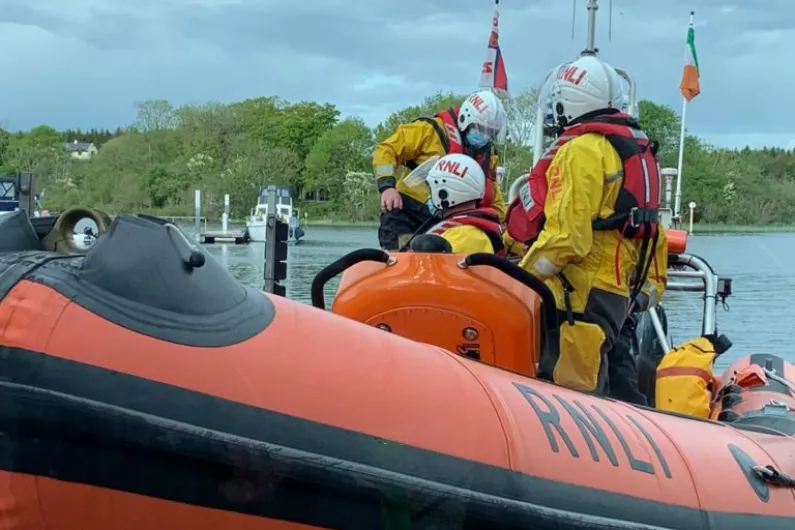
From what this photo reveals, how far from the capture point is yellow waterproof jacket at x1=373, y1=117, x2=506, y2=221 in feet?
15.1

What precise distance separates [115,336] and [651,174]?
213cm

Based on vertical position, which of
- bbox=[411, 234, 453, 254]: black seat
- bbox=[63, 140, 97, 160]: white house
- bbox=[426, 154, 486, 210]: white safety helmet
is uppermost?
bbox=[63, 140, 97, 160]: white house

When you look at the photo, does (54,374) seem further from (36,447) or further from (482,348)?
(482,348)

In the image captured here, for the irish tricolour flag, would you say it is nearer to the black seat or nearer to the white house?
the black seat

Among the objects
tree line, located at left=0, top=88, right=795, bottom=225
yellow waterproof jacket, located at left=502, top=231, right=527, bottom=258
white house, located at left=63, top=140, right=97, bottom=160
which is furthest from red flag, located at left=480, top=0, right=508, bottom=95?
white house, located at left=63, top=140, right=97, bottom=160

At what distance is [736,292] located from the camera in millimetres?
17094

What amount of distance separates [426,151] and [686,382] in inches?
67.1

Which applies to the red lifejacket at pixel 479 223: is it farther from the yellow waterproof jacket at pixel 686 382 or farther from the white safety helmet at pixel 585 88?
the yellow waterproof jacket at pixel 686 382

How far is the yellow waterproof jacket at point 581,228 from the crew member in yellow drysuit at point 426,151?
1099mm

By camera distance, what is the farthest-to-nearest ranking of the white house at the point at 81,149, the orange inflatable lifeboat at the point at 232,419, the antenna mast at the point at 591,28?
the white house at the point at 81,149 → the antenna mast at the point at 591,28 → the orange inflatable lifeboat at the point at 232,419

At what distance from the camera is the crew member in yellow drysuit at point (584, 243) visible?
9.84 feet

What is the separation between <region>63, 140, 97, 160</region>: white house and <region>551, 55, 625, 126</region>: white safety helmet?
30.4 metres

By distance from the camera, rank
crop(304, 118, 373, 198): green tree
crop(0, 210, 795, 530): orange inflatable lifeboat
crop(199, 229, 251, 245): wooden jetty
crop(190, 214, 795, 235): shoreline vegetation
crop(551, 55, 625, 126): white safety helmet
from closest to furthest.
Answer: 1. crop(0, 210, 795, 530): orange inflatable lifeboat
2. crop(551, 55, 625, 126): white safety helmet
3. crop(199, 229, 251, 245): wooden jetty
4. crop(190, 214, 795, 235): shoreline vegetation
5. crop(304, 118, 373, 198): green tree

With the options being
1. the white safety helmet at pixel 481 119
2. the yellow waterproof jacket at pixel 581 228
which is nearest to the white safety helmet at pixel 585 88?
the yellow waterproof jacket at pixel 581 228
